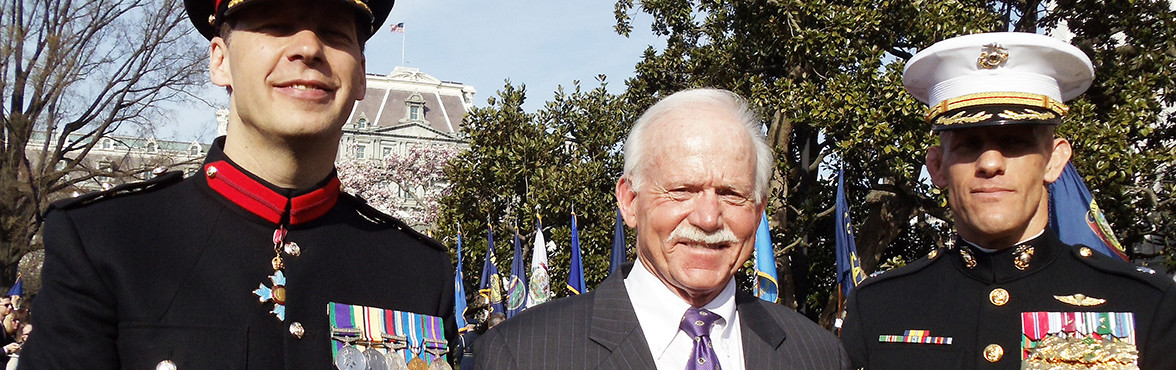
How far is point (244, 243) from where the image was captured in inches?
98.7

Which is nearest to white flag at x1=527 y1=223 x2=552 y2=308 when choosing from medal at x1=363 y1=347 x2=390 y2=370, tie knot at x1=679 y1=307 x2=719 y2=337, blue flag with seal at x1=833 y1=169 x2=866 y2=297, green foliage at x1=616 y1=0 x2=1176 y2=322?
green foliage at x1=616 y1=0 x2=1176 y2=322

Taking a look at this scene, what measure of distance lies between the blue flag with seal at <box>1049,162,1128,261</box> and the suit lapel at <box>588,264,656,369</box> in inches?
95.8

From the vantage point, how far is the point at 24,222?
19.1 m

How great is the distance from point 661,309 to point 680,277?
149 mm

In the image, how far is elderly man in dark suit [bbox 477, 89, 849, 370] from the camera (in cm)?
280

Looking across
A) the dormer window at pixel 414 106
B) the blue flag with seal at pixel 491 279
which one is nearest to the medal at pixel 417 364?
the blue flag with seal at pixel 491 279

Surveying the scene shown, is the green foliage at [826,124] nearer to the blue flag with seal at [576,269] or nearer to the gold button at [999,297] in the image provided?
the blue flag with seal at [576,269]

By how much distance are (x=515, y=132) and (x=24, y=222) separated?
421 inches

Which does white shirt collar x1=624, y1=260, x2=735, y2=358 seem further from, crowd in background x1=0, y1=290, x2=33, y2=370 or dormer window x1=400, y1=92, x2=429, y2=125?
dormer window x1=400, y1=92, x2=429, y2=125

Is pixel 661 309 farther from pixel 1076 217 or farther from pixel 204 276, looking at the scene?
pixel 1076 217

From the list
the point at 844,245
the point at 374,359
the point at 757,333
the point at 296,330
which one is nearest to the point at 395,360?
the point at 374,359

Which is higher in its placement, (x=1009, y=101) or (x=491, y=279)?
(x=491, y=279)

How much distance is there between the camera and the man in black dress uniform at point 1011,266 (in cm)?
312

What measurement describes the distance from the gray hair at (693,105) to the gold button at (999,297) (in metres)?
0.90
